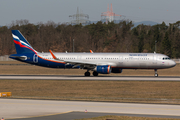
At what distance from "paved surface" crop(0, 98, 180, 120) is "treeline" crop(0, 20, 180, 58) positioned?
107209 millimetres

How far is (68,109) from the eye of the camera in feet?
61.6

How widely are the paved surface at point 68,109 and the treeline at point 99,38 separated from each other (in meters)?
107

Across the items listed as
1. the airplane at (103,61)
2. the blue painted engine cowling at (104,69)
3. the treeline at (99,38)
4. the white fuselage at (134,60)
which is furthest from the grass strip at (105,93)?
the treeline at (99,38)

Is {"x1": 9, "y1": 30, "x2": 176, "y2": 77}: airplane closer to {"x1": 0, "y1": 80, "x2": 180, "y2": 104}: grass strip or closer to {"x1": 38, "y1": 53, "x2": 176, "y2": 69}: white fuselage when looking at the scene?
{"x1": 38, "y1": 53, "x2": 176, "y2": 69}: white fuselage

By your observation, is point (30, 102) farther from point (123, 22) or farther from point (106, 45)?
point (123, 22)

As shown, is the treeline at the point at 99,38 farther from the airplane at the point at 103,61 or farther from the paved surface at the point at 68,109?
the paved surface at the point at 68,109

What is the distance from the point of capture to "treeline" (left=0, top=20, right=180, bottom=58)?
135000 millimetres

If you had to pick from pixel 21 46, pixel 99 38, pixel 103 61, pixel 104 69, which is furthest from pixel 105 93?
pixel 99 38

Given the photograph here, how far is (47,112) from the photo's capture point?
1766 centimetres

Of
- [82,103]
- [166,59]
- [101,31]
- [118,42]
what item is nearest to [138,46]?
[118,42]

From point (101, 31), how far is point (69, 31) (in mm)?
19580

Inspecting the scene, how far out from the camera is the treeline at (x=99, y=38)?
135 meters

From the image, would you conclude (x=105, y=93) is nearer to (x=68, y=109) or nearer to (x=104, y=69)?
(x=68, y=109)

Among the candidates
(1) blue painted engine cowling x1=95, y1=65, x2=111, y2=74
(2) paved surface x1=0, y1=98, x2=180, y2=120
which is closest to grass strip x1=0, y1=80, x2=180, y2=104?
(2) paved surface x1=0, y1=98, x2=180, y2=120
